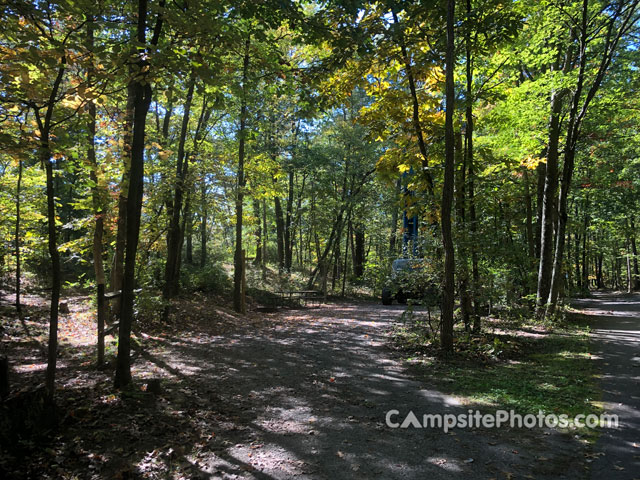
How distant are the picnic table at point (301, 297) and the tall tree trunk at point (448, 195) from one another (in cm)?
1111

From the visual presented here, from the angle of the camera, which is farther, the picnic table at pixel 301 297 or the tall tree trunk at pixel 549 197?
the picnic table at pixel 301 297

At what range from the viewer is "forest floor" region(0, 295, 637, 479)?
11.0ft

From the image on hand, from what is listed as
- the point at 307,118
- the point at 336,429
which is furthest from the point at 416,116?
the point at 336,429

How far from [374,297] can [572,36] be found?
15190 millimetres

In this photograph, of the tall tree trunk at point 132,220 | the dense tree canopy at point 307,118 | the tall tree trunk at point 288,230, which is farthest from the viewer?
the tall tree trunk at point 288,230

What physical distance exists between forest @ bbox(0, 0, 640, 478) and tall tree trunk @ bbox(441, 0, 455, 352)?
0.03 meters

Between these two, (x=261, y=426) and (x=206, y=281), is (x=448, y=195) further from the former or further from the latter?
(x=206, y=281)

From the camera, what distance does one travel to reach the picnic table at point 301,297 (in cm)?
1789

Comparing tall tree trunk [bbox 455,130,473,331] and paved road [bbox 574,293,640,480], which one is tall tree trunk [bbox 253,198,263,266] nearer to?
tall tree trunk [bbox 455,130,473,331]

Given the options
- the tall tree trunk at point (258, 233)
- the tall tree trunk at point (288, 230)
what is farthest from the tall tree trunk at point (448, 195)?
the tall tree trunk at point (258, 233)

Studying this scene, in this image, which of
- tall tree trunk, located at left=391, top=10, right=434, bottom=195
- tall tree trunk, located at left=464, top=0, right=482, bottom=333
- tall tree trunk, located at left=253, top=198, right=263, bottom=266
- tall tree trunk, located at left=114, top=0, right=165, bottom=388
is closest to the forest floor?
tall tree trunk, located at left=114, top=0, right=165, bottom=388

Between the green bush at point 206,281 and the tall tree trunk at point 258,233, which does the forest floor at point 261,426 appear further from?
the tall tree trunk at point 258,233

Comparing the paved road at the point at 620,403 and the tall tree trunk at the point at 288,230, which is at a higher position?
the tall tree trunk at the point at 288,230

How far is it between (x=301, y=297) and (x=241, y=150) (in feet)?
25.8
